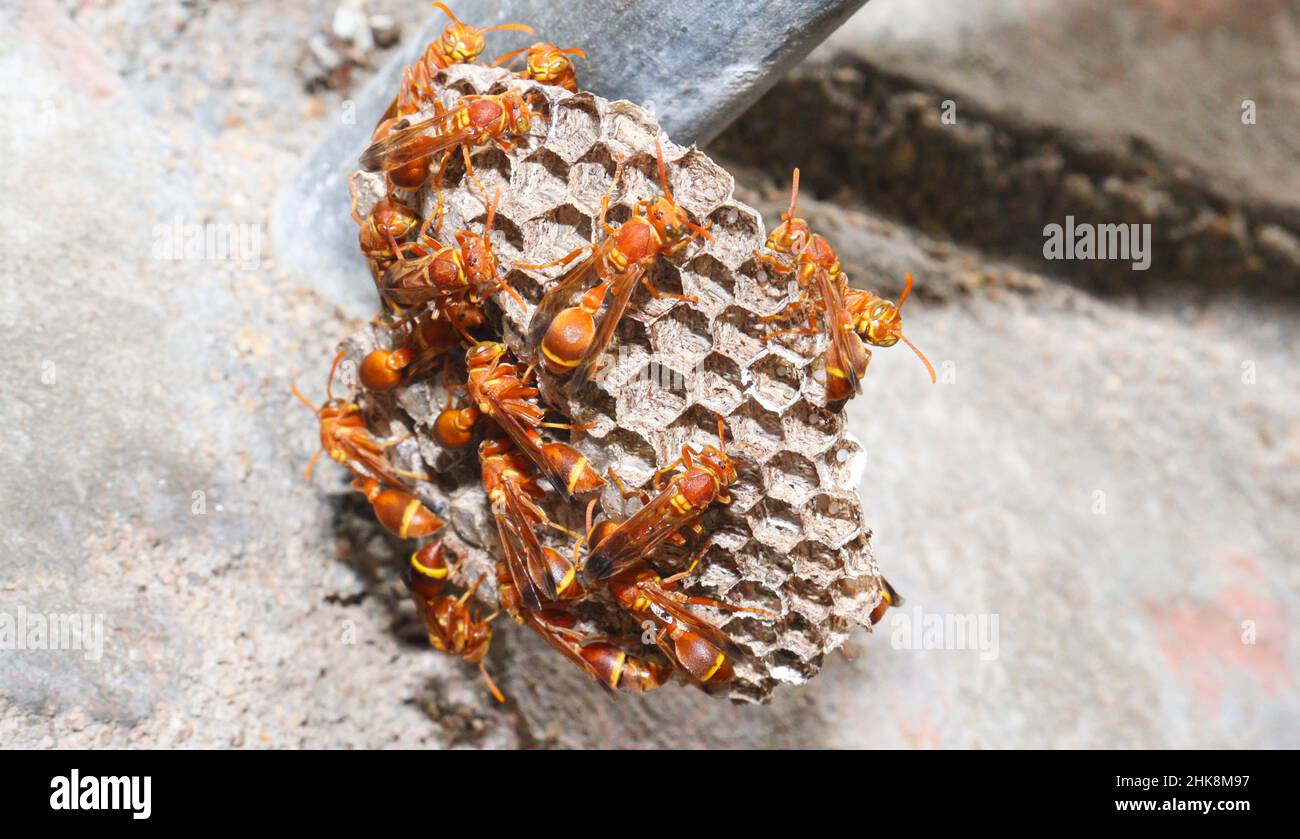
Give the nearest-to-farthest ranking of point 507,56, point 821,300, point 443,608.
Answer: point 821,300, point 507,56, point 443,608

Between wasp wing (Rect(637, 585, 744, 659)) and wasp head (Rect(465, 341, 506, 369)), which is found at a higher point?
wasp head (Rect(465, 341, 506, 369))

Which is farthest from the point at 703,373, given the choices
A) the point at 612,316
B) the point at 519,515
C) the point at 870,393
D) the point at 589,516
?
the point at 870,393

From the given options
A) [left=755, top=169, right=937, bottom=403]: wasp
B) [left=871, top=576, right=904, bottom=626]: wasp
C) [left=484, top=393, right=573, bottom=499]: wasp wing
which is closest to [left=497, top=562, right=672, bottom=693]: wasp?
[left=484, top=393, right=573, bottom=499]: wasp wing

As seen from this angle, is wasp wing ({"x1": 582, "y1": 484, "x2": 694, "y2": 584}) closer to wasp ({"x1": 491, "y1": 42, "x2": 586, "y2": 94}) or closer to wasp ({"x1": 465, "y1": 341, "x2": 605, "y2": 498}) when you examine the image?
wasp ({"x1": 465, "y1": 341, "x2": 605, "y2": 498})

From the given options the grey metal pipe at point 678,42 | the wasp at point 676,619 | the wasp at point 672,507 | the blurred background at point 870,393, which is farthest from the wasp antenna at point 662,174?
the blurred background at point 870,393

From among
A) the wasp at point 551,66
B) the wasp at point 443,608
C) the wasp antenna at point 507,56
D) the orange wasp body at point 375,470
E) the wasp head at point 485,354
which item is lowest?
the wasp at point 443,608

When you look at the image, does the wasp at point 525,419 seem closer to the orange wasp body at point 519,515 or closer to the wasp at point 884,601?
the orange wasp body at point 519,515

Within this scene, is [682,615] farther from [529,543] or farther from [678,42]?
[678,42]
